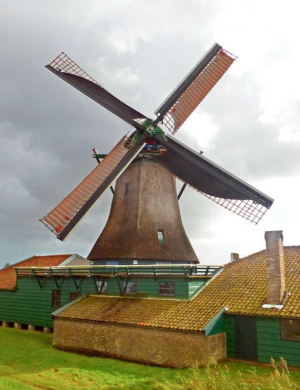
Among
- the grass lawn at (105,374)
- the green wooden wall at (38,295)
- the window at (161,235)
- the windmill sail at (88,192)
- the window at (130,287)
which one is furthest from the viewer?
the window at (161,235)

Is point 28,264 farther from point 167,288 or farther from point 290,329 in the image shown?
point 290,329

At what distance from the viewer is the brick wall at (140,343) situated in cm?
1433

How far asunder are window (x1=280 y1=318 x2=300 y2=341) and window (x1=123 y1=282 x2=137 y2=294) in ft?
26.0

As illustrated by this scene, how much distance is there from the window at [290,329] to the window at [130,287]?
7.93 meters

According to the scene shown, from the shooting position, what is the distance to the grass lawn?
11.5 meters

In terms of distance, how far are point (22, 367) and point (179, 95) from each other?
16563 mm

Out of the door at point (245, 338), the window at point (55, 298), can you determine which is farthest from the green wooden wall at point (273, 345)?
the window at point (55, 298)

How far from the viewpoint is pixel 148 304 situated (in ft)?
58.8

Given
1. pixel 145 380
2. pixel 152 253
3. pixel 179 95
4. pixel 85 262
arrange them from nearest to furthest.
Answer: pixel 145 380
pixel 152 253
pixel 179 95
pixel 85 262

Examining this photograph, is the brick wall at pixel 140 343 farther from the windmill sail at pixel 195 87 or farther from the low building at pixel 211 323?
the windmill sail at pixel 195 87

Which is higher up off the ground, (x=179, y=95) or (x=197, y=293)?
(x=179, y=95)

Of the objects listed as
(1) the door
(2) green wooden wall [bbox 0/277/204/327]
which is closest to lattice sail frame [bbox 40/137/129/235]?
(2) green wooden wall [bbox 0/277/204/327]

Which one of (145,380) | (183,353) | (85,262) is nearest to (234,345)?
(183,353)

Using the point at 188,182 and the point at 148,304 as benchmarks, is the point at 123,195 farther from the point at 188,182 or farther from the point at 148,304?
the point at 148,304
